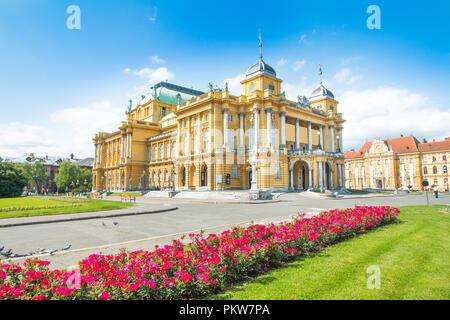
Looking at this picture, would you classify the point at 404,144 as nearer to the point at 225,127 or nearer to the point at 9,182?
the point at 225,127

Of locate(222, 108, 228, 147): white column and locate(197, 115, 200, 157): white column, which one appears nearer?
locate(222, 108, 228, 147): white column

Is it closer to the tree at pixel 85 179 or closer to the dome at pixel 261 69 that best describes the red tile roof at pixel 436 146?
the dome at pixel 261 69

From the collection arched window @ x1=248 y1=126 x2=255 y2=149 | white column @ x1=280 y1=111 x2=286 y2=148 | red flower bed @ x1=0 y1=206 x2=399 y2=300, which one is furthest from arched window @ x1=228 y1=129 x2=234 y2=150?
red flower bed @ x1=0 y1=206 x2=399 y2=300

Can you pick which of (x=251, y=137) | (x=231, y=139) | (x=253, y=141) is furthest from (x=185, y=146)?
(x=253, y=141)

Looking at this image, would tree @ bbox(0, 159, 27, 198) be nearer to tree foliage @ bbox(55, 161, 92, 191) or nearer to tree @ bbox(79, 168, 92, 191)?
tree foliage @ bbox(55, 161, 92, 191)

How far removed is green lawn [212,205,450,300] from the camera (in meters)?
4.91

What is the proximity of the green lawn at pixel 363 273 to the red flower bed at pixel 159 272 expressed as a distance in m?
0.38

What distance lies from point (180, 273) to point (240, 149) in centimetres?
3869

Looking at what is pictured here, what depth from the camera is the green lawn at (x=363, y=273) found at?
4910 mm

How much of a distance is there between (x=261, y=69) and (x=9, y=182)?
54156 mm

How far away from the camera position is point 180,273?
4910 mm

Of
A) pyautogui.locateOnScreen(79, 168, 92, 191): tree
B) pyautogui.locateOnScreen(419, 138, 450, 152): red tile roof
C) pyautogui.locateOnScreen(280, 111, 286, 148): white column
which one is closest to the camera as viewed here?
pyautogui.locateOnScreen(280, 111, 286, 148): white column

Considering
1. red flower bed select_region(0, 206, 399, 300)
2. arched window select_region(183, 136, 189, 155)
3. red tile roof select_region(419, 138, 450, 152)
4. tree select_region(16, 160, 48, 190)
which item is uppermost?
red tile roof select_region(419, 138, 450, 152)
